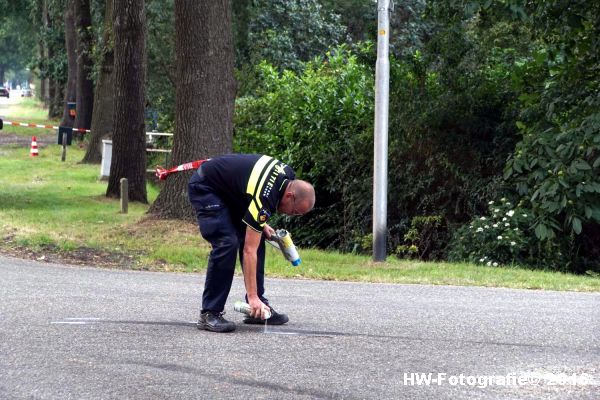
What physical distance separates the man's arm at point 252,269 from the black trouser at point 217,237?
17cm

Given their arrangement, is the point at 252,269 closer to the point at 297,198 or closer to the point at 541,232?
the point at 297,198

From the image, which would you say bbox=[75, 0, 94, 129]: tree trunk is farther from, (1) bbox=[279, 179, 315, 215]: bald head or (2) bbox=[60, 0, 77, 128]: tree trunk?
(1) bbox=[279, 179, 315, 215]: bald head

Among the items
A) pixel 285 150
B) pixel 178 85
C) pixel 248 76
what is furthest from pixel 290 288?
pixel 248 76

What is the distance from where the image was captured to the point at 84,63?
3859 centimetres

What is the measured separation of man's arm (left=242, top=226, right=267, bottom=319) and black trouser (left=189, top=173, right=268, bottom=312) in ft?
0.55

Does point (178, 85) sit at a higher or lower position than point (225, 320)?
higher

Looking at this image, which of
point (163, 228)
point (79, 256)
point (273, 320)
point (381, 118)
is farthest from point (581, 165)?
point (79, 256)

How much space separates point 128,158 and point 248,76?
7.37 metres

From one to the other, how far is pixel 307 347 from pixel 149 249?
739cm

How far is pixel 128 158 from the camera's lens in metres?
21.0

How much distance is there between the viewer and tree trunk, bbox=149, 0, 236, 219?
51.1 ft

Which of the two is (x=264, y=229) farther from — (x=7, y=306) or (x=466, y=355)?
(x=7, y=306)

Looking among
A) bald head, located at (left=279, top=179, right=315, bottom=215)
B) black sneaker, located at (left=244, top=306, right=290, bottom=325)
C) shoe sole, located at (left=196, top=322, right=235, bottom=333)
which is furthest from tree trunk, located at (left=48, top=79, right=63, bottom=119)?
bald head, located at (left=279, top=179, right=315, bottom=215)

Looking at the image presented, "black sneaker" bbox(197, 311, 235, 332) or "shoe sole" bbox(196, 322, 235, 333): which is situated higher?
"black sneaker" bbox(197, 311, 235, 332)
